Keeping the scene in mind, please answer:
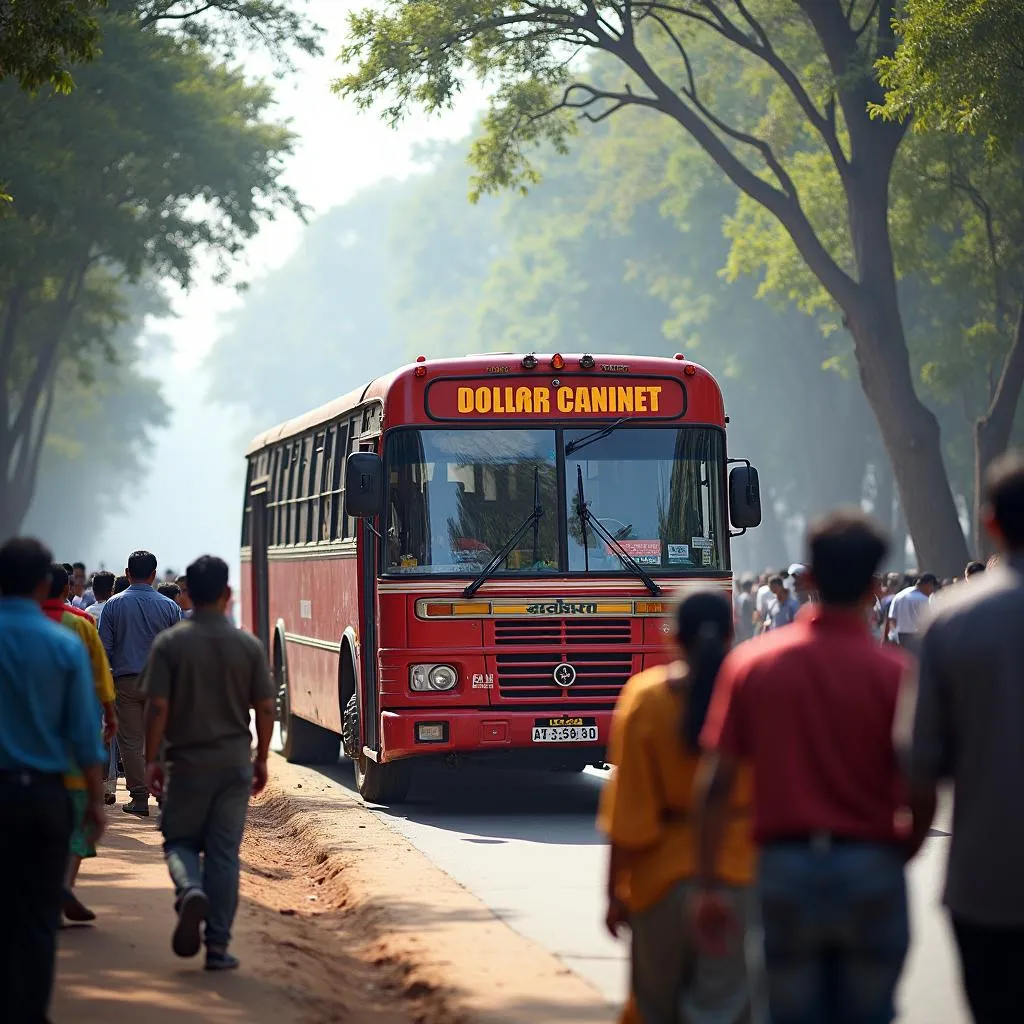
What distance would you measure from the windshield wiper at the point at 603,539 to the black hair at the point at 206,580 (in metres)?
6.55

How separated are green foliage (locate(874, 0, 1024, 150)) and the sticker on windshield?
10103mm

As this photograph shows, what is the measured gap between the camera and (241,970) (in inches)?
367

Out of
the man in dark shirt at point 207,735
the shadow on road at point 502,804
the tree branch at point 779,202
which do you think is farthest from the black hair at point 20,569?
the tree branch at point 779,202

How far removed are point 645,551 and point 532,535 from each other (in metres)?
0.79

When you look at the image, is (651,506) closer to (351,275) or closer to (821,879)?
(821,879)

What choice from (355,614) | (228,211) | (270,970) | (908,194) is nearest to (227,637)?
(270,970)

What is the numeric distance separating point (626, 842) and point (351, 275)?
153 meters

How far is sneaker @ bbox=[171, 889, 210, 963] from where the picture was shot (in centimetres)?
899

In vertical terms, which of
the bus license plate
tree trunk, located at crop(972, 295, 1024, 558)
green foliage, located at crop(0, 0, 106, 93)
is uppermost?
green foliage, located at crop(0, 0, 106, 93)

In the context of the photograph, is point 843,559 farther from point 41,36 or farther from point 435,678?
point 41,36

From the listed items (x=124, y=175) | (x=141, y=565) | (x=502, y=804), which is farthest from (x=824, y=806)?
(x=124, y=175)

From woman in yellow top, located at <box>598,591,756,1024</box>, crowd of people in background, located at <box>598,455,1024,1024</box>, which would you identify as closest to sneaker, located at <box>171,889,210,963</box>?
woman in yellow top, located at <box>598,591,756,1024</box>

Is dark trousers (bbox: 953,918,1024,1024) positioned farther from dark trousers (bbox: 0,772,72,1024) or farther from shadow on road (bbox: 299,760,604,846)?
shadow on road (bbox: 299,760,604,846)

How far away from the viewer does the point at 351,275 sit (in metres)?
158
